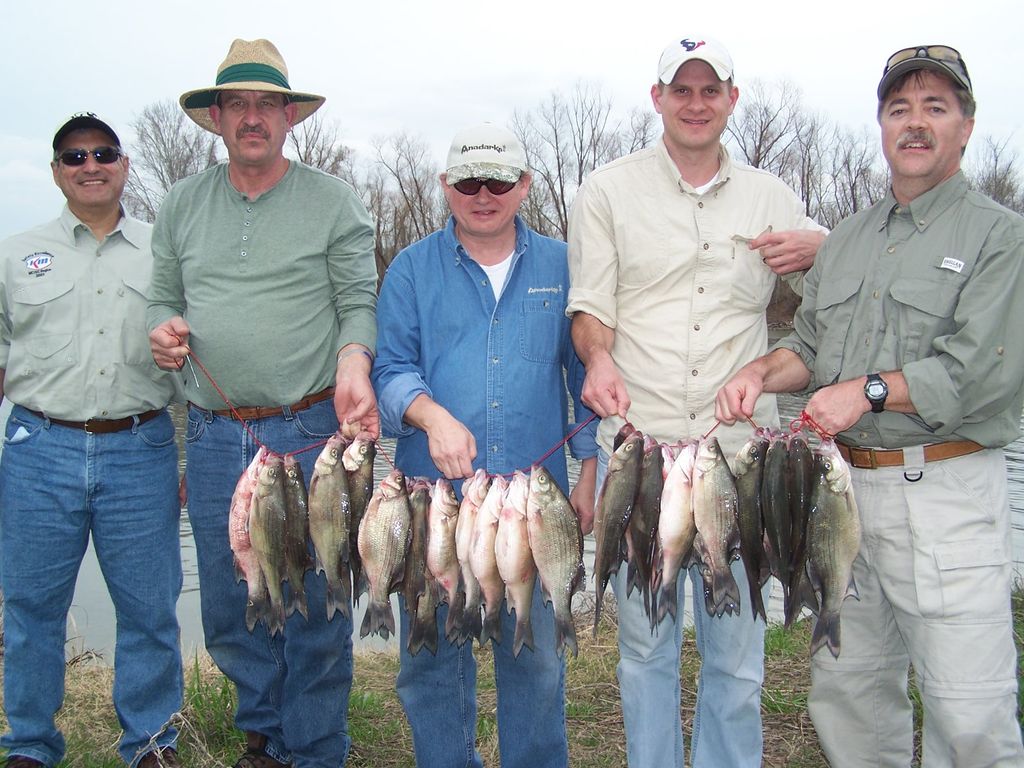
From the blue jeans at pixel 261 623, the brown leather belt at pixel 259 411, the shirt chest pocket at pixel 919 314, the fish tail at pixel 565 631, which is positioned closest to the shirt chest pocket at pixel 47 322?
the blue jeans at pixel 261 623

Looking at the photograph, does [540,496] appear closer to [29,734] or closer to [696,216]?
[696,216]

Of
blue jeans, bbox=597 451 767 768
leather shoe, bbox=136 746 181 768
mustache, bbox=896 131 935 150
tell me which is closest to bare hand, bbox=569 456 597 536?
blue jeans, bbox=597 451 767 768

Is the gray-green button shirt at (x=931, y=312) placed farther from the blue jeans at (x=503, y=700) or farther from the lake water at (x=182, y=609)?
the lake water at (x=182, y=609)

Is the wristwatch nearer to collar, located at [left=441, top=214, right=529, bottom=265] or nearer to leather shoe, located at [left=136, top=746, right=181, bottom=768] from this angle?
collar, located at [left=441, top=214, right=529, bottom=265]

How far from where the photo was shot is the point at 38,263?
14.6 feet

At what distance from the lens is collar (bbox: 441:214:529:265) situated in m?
3.88

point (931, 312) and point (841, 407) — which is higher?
point (931, 312)

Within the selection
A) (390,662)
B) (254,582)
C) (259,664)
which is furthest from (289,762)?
(390,662)

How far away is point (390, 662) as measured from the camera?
21.1ft

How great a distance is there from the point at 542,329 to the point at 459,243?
0.53m

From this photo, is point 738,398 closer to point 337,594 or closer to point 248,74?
point 337,594

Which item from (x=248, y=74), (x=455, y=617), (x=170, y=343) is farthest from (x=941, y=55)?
(x=170, y=343)

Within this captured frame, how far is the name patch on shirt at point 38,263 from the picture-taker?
14.6 feet

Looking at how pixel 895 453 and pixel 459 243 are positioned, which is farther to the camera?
pixel 459 243
